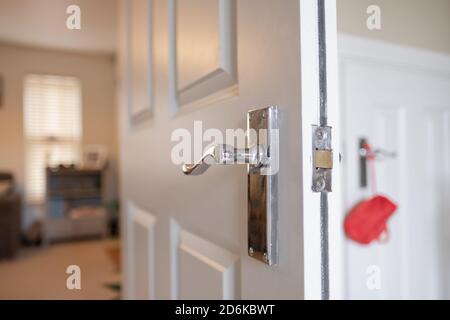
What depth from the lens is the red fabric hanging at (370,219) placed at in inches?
37.2

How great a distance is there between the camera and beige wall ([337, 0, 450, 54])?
0.50 metres

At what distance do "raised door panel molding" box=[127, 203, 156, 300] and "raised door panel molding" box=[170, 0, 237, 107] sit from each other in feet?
1.17

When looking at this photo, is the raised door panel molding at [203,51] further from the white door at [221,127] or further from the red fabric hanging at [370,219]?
the red fabric hanging at [370,219]

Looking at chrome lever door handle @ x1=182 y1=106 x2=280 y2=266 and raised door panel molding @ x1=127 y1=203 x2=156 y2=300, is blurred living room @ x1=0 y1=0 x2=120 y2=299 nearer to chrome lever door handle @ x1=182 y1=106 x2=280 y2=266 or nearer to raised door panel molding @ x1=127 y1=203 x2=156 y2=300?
raised door panel molding @ x1=127 y1=203 x2=156 y2=300

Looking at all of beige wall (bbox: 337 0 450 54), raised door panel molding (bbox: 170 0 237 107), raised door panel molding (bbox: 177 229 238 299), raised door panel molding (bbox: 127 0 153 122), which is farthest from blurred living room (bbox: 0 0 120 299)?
beige wall (bbox: 337 0 450 54)

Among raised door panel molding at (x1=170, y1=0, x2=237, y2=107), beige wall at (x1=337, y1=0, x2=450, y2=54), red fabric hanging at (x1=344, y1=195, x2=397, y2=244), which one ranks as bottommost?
red fabric hanging at (x1=344, y1=195, x2=397, y2=244)

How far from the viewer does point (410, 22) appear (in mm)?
663

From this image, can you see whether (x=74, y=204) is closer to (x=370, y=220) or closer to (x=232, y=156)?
(x=370, y=220)

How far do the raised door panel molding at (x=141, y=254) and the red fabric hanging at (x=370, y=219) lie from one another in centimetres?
60

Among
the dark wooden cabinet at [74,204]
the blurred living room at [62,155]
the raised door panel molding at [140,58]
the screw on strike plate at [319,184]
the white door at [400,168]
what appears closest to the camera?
the screw on strike plate at [319,184]

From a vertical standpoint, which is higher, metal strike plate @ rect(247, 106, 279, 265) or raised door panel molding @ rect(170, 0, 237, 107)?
raised door panel molding @ rect(170, 0, 237, 107)

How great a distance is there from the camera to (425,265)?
96 cm

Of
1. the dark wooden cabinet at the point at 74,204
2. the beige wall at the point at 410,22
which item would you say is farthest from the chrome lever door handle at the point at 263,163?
the dark wooden cabinet at the point at 74,204

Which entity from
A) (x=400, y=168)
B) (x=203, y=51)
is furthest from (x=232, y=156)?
(x=400, y=168)
